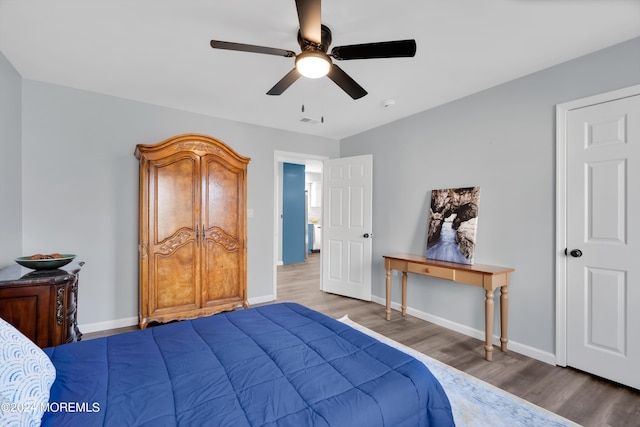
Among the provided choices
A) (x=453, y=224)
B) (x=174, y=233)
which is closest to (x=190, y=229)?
(x=174, y=233)

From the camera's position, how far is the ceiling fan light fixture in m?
1.80

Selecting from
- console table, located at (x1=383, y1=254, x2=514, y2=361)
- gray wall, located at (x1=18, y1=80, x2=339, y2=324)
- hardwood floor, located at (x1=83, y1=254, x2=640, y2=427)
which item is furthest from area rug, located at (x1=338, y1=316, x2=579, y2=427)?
gray wall, located at (x1=18, y1=80, x2=339, y2=324)

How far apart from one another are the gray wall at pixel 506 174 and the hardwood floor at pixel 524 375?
25cm

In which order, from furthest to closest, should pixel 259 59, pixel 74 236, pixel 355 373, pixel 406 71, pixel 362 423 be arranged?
pixel 74 236 → pixel 406 71 → pixel 259 59 → pixel 355 373 → pixel 362 423

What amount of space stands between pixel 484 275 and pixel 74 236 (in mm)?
4118

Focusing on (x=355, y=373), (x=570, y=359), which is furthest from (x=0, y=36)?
(x=570, y=359)

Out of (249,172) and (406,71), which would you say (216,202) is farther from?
(406,71)

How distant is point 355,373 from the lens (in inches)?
51.4

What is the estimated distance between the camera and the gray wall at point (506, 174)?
2609 mm

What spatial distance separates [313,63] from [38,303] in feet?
8.09

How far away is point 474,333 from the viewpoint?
10.3ft

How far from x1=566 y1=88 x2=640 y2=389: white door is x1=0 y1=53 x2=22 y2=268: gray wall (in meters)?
4.77

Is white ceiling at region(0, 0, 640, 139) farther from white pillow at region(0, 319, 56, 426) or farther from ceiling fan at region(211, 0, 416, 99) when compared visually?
white pillow at region(0, 319, 56, 426)

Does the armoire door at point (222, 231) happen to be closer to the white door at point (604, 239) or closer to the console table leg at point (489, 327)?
the console table leg at point (489, 327)
